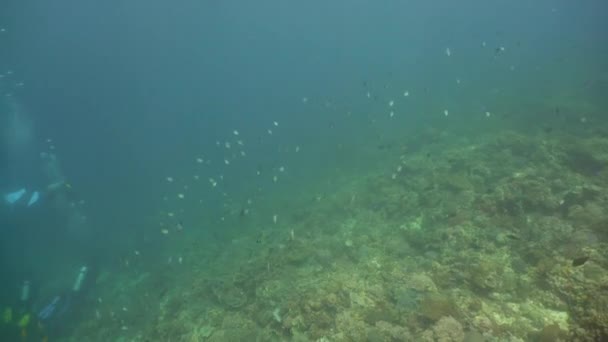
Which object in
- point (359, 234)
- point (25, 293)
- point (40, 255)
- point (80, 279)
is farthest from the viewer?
point (40, 255)

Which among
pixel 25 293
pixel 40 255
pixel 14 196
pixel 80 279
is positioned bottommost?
pixel 40 255

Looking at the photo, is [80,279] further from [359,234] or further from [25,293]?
[359,234]

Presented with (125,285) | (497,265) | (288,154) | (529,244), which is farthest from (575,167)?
(288,154)

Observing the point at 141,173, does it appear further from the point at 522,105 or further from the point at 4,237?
the point at 522,105

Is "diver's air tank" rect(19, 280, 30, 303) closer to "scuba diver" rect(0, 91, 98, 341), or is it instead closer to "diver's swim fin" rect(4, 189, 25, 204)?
"scuba diver" rect(0, 91, 98, 341)

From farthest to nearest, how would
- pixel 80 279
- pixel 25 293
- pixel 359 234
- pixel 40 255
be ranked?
pixel 40 255 → pixel 80 279 → pixel 25 293 → pixel 359 234

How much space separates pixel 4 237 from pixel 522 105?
147 ft

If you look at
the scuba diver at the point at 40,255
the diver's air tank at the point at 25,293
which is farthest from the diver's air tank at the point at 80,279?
the diver's air tank at the point at 25,293

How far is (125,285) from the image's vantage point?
68.6ft

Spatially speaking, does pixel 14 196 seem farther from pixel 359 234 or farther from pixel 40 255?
pixel 359 234

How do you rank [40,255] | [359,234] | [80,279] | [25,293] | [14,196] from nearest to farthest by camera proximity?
[359,234]
[25,293]
[80,279]
[14,196]
[40,255]

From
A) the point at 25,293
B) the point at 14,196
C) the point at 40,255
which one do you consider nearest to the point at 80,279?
the point at 25,293

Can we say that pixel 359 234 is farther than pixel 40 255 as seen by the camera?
No

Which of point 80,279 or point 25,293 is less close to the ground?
point 25,293
